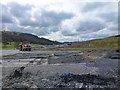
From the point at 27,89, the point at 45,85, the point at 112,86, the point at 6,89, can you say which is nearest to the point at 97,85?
the point at 112,86


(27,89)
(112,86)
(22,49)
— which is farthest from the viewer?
(22,49)

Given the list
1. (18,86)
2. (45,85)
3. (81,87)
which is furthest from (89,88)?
(18,86)

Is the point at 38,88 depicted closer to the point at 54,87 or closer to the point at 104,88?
the point at 54,87

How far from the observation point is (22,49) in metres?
98.6

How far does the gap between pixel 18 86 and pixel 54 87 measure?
7.08 feet

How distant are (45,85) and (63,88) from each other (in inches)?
56.3

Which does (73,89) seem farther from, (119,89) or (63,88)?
(119,89)

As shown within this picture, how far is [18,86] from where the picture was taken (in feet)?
47.7

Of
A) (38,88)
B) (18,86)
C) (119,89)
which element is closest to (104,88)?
(119,89)

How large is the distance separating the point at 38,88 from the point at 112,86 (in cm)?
433

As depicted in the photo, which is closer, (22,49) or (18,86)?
(18,86)

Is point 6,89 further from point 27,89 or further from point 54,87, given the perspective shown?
point 54,87

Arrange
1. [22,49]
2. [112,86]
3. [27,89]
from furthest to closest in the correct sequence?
[22,49], [112,86], [27,89]

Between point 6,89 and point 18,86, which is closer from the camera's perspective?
point 6,89
